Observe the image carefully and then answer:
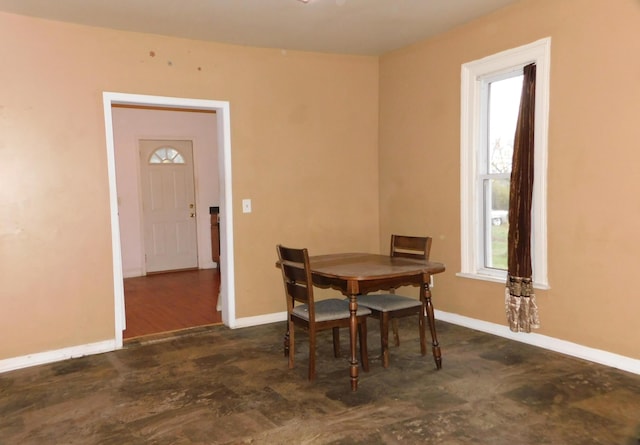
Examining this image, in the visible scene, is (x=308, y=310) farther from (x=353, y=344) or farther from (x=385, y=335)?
(x=385, y=335)

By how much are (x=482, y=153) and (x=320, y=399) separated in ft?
8.00

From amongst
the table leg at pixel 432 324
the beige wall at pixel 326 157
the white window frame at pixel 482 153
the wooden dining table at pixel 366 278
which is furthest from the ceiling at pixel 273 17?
the table leg at pixel 432 324

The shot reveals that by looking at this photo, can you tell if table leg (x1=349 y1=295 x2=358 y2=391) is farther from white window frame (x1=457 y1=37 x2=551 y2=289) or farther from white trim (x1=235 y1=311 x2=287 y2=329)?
white trim (x1=235 y1=311 x2=287 y2=329)

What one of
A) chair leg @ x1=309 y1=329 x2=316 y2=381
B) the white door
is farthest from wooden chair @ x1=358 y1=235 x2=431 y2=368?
the white door

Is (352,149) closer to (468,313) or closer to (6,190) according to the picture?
(468,313)

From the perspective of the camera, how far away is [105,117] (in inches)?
150

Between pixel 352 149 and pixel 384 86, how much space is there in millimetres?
703

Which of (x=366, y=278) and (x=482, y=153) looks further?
(x=482, y=153)

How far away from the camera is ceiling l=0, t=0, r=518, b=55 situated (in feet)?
11.1

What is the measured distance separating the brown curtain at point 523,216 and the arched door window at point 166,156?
17.2 feet

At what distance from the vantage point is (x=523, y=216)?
3.57 metres

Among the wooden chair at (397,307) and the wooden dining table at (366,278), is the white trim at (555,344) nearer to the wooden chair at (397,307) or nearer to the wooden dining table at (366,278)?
the wooden chair at (397,307)

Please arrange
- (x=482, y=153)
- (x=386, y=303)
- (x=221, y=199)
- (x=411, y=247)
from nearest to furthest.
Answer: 1. (x=386, y=303)
2. (x=411, y=247)
3. (x=482, y=153)
4. (x=221, y=199)

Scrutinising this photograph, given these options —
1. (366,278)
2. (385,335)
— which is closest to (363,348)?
(385,335)
